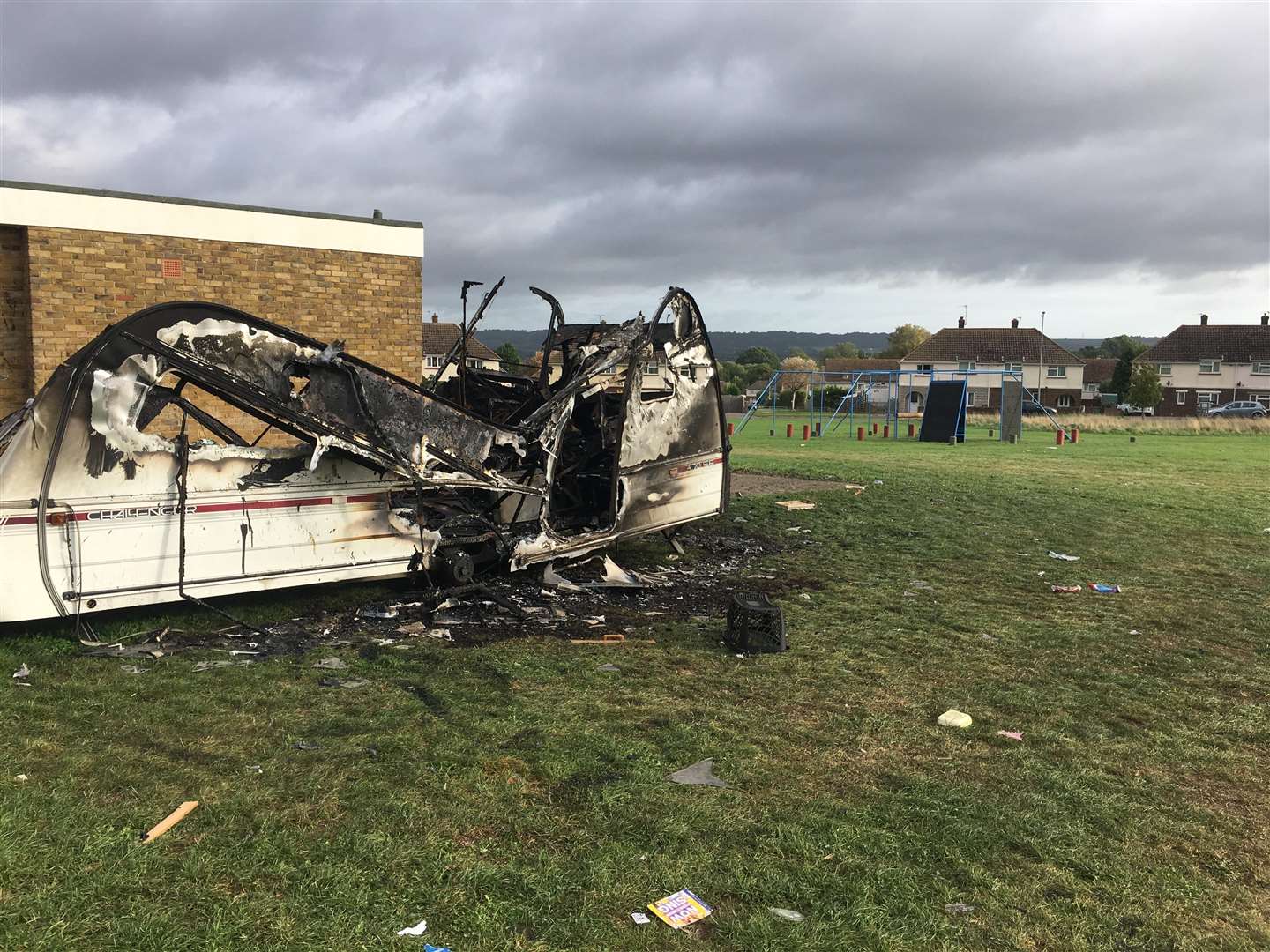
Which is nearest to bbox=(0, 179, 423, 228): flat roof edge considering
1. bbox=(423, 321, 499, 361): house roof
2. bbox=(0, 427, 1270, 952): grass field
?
bbox=(0, 427, 1270, 952): grass field

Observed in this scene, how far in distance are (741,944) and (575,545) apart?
15.0 ft

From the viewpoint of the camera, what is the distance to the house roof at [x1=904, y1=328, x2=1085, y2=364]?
68.4 m

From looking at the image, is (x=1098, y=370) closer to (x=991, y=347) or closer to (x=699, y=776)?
(x=991, y=347)

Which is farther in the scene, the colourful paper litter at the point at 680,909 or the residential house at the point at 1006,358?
the residential house at the point at 1006,358

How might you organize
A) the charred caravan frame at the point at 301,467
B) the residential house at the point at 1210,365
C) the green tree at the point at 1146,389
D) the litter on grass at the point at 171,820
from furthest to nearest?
the residential house at the point at 1210,365
the green tree at the point at 1146,389
the charred caravan frame at the point at 301,467
the litter on grass at the point at 171,820

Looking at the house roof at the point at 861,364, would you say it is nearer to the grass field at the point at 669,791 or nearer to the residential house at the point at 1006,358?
the residential house at the point at 1006,358

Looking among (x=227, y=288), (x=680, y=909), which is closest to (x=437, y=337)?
(x=227, y=288)

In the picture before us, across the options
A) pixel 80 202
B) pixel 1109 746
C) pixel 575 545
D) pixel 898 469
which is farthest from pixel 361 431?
pixel 898 469

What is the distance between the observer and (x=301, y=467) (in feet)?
18.9

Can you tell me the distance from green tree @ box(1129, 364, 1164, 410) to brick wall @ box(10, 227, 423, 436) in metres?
61.2

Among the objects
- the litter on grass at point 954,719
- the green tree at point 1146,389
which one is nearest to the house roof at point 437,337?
the green tree at point 1146,389

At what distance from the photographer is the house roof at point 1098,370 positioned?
88.1 m

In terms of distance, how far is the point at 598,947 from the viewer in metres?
2.61

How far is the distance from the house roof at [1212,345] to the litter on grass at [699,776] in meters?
73.5
